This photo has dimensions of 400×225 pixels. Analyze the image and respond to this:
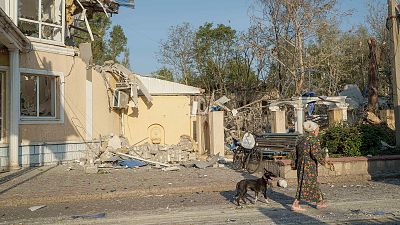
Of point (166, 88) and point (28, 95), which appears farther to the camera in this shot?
point (166, 88)

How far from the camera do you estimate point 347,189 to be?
34.2ft

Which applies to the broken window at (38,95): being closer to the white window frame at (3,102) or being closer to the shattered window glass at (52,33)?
the white window frame at (3,102)

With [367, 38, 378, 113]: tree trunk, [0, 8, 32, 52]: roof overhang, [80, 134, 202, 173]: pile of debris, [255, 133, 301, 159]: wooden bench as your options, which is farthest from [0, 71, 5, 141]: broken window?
[367, 38, 378, 113]: tree trunk

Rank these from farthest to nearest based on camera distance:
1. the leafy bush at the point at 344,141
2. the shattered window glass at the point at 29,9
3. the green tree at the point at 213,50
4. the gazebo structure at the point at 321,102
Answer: the green tree at the point at 213,50
the gazebo structure at the point at 321,102
the shattered window glass at the point at 29,9
the leafy bush at the point at 344,141

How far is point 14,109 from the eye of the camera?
1426 cm

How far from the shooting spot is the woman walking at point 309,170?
25.3 feet

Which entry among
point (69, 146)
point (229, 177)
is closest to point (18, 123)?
point (69, 146)

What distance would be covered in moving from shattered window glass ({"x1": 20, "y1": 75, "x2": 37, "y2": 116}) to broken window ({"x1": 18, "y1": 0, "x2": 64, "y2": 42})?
1.68 meters

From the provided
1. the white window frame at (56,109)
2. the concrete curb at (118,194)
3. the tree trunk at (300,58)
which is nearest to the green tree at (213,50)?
the tree trunk at (300,58)

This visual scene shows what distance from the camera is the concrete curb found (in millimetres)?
9180

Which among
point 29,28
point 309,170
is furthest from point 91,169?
point 309,170

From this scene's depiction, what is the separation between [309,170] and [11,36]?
10132mm

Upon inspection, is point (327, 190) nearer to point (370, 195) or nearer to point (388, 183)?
point (370, 195)

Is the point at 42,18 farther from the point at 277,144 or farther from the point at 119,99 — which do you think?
the point at 277,144
